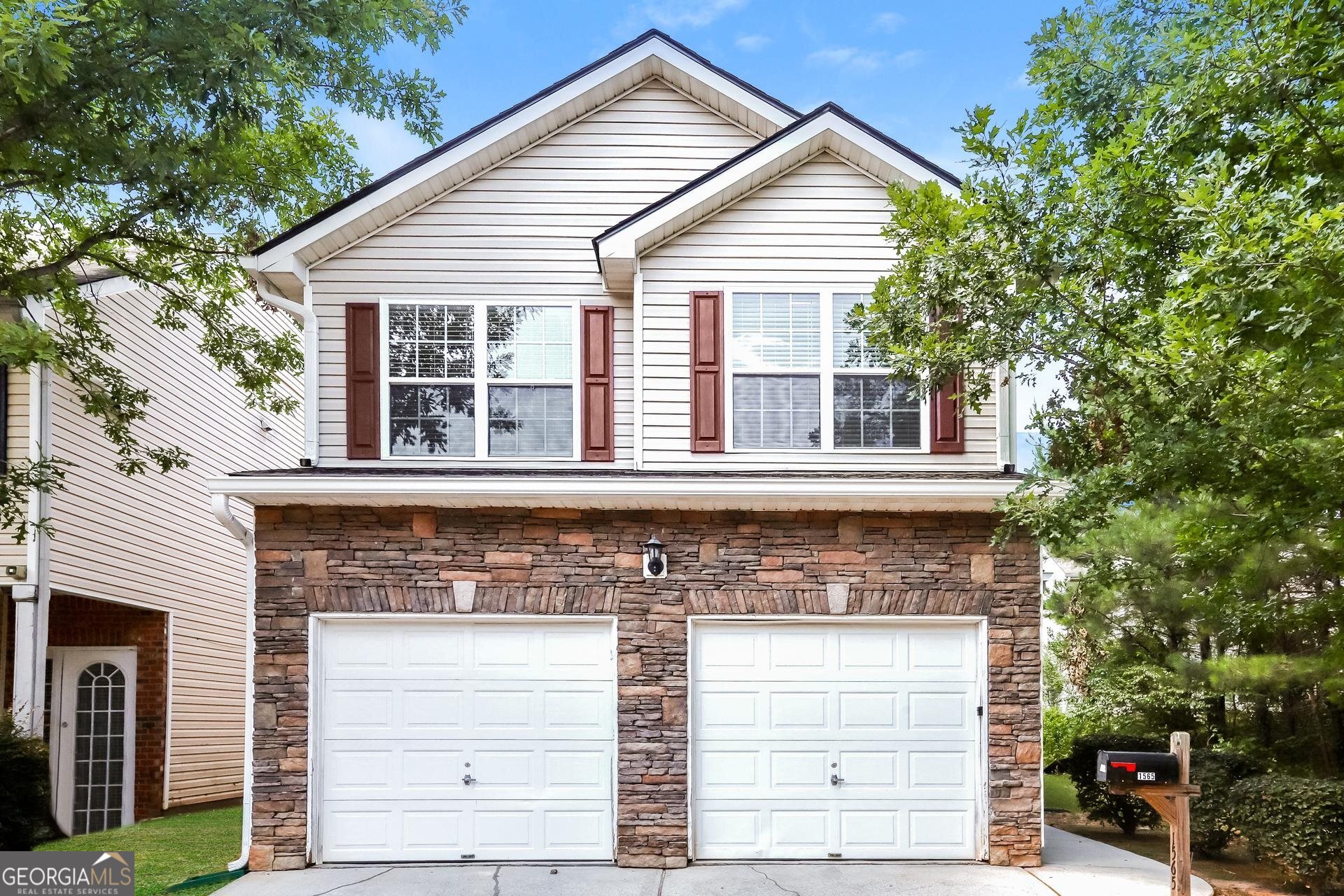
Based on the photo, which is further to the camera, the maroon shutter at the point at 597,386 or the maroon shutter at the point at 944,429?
the maroon shutter at the point at 597,386

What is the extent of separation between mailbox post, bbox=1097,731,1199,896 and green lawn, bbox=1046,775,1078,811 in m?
5.92

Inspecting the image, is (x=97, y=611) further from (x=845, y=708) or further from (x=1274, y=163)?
(x=1274, y=163)

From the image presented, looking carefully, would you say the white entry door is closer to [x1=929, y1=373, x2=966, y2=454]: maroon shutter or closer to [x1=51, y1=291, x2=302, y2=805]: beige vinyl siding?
[x1=51, y1=291, x2=302, y2=805]: beige vinyl siding

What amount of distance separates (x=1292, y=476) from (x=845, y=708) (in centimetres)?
405

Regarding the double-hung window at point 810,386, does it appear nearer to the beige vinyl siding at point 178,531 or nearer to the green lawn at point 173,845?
the green lawn at point 173,845

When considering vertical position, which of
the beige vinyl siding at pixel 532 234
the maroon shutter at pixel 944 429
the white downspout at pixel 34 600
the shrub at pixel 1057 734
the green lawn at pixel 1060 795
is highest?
the beige vinyl siding at pixel 532 234

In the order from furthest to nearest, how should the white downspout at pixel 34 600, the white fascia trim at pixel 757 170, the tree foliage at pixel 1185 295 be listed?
the white downspout at pixel 34 600 → the white fascia trim at pixel 757 170 → the tree foliage at pixel 1185 295

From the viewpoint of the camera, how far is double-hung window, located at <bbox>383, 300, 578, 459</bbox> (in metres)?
9.57

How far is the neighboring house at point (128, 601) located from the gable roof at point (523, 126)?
437cm

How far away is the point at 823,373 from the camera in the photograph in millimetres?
9492

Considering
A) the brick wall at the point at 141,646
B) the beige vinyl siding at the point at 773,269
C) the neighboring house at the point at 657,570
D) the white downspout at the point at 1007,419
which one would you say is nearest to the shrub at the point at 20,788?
the brick wall at the point at 141,646

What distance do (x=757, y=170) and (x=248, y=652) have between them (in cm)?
622

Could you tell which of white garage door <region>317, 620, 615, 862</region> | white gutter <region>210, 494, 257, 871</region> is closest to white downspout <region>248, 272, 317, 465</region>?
A: white gutter <region>210, 494, 257, 871</region>

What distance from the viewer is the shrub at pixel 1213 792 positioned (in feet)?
32.8
